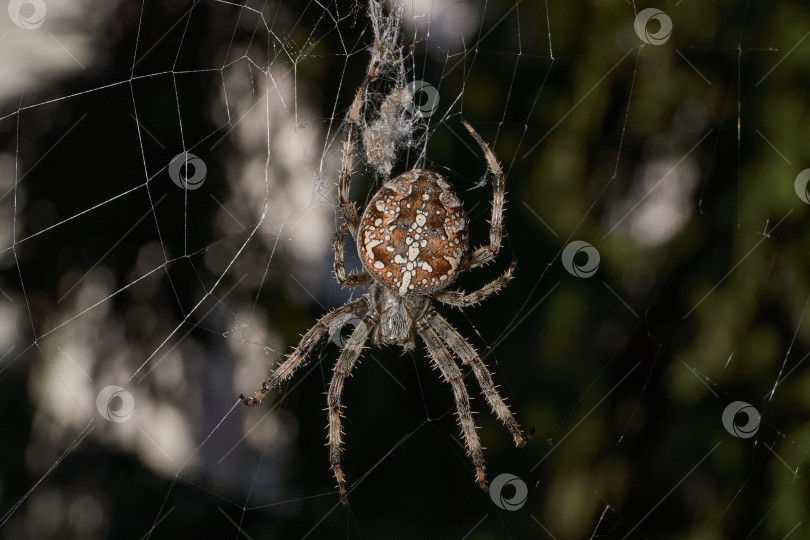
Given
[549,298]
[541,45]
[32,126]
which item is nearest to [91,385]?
[32,126]

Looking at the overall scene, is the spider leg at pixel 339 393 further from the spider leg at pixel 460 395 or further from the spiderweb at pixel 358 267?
the spider leg at pixel 460 395

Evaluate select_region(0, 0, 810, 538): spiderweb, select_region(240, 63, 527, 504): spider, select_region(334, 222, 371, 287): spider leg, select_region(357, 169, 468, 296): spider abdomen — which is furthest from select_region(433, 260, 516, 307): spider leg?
select_region(0, 0, 810, 538): spiderweb

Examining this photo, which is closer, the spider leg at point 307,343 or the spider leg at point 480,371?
the spider leg at point 307,343

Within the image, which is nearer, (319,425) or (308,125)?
(308,125)

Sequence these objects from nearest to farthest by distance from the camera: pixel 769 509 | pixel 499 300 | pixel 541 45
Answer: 1. pixel 769 509
2. pixel 541 45
3. pixel 499 300

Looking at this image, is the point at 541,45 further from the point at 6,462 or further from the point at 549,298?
the point at 6,462

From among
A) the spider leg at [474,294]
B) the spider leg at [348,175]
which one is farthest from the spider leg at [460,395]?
the spider leg at [348,175]
